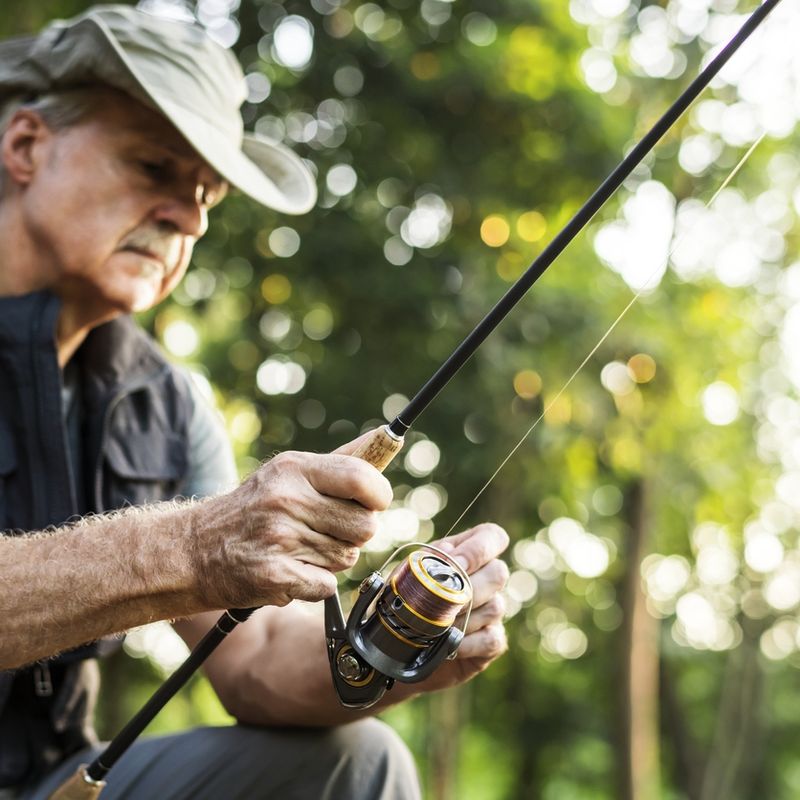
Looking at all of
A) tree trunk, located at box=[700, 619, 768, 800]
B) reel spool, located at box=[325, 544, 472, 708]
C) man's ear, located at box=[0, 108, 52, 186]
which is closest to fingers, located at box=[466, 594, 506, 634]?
reel spool, located at box=[325, 544, 472, 708]

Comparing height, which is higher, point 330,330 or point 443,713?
point 330,330

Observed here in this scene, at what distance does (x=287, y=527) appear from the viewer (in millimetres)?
1469

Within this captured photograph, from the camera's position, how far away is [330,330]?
6.48 metres

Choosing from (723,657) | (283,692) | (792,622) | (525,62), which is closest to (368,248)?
(525,62)

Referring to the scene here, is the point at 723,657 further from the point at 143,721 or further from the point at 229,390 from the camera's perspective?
the point at 143,721

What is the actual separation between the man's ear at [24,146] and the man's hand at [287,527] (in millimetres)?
1178

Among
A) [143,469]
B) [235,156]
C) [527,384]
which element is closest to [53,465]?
[143,469]

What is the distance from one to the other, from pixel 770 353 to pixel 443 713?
21.5ft

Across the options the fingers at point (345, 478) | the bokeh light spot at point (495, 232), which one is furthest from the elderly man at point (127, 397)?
the bokeh light spot at point (495, 232)

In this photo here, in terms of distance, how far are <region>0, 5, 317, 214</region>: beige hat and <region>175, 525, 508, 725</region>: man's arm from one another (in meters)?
0.94

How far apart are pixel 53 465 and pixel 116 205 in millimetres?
561

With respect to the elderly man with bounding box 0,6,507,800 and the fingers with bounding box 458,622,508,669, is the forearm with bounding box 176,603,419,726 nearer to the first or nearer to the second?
the elderly man with bounding box 0,6,507,800

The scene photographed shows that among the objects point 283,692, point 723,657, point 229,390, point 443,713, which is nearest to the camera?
point 283,692

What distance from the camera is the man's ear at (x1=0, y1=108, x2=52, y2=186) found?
7.72ft
